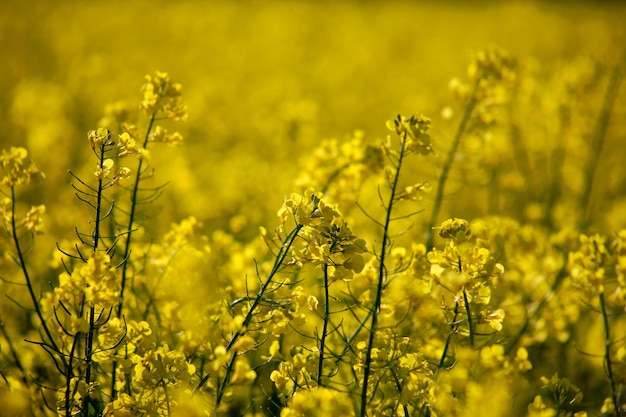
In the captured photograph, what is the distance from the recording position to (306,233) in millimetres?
1422

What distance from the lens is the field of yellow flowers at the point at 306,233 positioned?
1440 millimetres

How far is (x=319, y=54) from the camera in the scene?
31.8 feet

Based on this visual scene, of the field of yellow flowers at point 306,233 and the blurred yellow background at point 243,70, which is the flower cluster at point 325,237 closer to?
the field of yellow flowers at point 306,233

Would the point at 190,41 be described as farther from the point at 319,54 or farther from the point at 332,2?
the point at 332,2

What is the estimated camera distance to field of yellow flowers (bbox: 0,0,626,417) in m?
1.44

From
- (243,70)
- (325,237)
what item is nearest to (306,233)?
(325,237)

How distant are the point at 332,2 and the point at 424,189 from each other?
1521cm

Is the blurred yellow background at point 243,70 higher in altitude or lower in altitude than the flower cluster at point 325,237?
higher

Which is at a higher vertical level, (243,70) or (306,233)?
(243,70)

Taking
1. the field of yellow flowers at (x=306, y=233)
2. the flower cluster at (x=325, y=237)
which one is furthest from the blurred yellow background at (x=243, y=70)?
the flower cluster at (x=325, y=237)

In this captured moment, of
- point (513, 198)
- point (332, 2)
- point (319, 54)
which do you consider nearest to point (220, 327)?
point (513, 198)

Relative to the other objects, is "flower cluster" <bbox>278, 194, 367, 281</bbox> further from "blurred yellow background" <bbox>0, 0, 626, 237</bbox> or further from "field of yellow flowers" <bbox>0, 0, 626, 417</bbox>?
"blurred yellow background" <bbox>0, 0, 626, 237</bbox>

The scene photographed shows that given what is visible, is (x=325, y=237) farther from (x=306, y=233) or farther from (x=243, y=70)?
(x=243, y=70)

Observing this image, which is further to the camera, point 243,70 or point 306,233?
point 243,70
